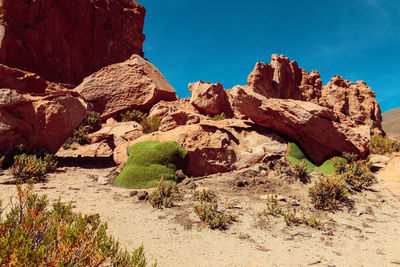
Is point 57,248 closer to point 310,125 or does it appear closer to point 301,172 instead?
point 301,172

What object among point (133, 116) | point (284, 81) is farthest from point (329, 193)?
point (284, 81)

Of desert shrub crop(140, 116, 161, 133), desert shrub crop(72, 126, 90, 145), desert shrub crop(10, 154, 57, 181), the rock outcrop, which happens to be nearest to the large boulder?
desert shrub crop(72, 126, 90, 145)

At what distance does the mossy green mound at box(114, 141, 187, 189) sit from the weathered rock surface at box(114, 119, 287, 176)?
19.8 inches

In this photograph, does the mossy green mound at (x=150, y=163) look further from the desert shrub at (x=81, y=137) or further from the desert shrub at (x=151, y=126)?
the desert shrub at (x=81, y=137)

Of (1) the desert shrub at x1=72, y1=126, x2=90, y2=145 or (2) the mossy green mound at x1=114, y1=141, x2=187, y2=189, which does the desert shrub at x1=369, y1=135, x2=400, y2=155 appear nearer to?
(2) the mossy green mound at x1=114, y1=141, x2=187, y2=189

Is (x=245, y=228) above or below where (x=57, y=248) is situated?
below

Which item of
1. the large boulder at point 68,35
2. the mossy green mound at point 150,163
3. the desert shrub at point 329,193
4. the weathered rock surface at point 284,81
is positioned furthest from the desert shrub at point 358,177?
the large boulder at point 68,35

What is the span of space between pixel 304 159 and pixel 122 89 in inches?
515

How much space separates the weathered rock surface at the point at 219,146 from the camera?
916cm

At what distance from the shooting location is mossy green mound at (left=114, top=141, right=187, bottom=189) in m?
7.76

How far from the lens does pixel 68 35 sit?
22953mm

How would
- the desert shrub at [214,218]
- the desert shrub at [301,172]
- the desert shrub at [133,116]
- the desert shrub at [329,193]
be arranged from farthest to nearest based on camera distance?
the desert shrub at [133,116]
the desert shrub at [301,172]
the desert shrub at [329,193]
the desert shrub at [214,218]

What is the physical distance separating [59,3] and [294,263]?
29197mm

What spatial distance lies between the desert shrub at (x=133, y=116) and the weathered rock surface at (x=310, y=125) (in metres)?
7.87
